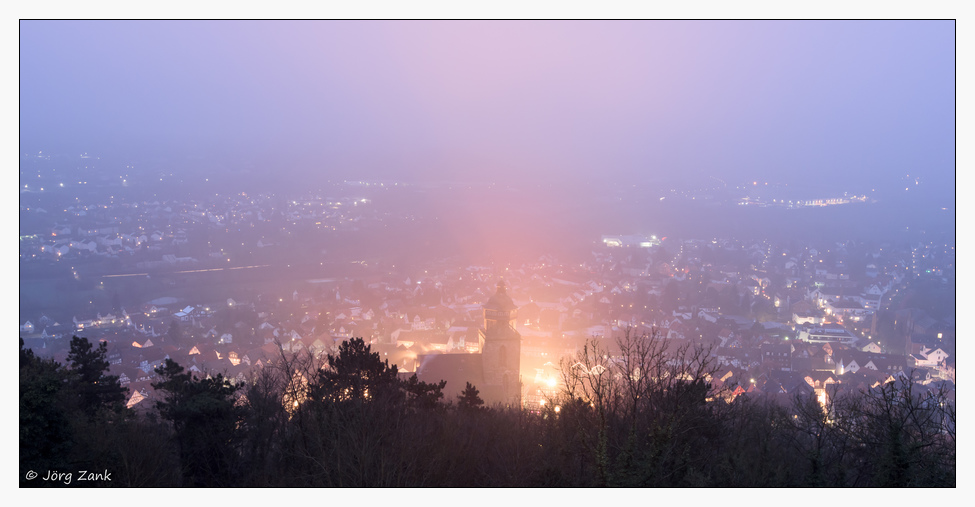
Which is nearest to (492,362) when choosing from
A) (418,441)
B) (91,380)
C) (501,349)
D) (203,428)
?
(501,349)

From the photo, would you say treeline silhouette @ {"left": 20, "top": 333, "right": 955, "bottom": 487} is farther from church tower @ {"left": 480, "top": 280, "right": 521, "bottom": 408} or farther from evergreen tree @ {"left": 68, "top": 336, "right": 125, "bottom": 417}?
church tower @ {"left": 480, "top": 280, "right": 521, "bottom": 408}

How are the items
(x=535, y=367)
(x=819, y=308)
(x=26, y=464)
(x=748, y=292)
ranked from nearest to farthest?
(x=26, y=464) < (x=535, y=367) < (x=819, y=308) < (x=748, y=292)

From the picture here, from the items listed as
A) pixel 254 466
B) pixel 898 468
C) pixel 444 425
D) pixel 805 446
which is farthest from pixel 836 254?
pixel 254 466

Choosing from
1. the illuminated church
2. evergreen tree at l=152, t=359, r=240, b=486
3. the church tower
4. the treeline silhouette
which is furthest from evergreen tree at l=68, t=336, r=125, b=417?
the church tower

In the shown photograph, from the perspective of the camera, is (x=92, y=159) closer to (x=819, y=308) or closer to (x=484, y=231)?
(x=484, y=231)

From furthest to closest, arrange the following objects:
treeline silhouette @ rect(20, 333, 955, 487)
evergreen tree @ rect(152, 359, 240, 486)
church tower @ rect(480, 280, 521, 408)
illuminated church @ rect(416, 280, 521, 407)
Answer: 1. church tower @ rect(480, 280, 521, 408)
2. illuminated church @ rect(416, 280, 521, 407)
3. evergreen tree @ rect(152, 359, 240, 486)
4. treeline silhouette @ rect(20, 333, 955, 487)

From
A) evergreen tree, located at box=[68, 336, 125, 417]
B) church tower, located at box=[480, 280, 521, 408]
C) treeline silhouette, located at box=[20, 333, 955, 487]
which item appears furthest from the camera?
church tower, located at box=[480, 280, 521, 408]

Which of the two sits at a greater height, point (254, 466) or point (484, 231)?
point (484, 231)

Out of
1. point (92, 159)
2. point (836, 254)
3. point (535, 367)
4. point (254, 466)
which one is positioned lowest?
point (535, 367)
